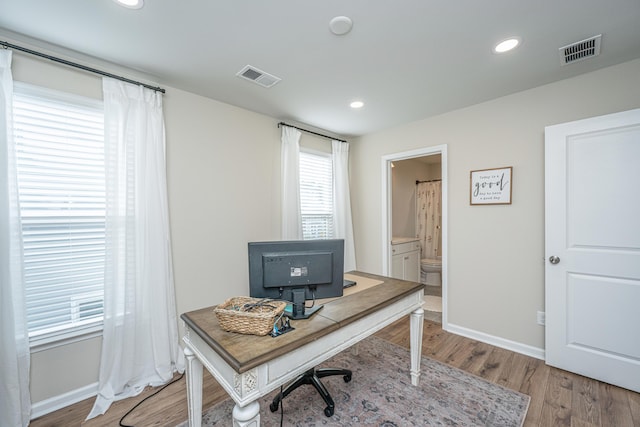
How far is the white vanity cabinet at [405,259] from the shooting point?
3.87 meters

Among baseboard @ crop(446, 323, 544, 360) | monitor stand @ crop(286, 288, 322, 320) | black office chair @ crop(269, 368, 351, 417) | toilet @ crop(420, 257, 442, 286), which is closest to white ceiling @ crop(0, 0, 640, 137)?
monitor stand @ crop(286, 288, 322, 320)

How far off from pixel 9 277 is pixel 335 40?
252cm

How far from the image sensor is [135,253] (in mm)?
2043

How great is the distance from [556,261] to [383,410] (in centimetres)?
191

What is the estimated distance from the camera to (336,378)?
216 cm

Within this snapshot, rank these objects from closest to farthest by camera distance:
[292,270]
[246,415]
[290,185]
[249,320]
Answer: [246,415]
[249,320]
[292,270]
[290,185]

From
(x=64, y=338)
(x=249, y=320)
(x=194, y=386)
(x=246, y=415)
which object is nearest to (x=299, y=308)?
(x=249, y=320)

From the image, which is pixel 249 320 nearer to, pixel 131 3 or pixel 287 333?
pixel 287 333

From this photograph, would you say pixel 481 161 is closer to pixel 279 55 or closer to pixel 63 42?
pixel 279 55

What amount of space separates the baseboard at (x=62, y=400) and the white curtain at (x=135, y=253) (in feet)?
0.41

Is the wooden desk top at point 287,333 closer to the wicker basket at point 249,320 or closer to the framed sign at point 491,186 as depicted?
the wicker basket at point 249,320

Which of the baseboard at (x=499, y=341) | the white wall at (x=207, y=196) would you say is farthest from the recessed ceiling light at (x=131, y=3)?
the baseboard at (x=499, y=341)

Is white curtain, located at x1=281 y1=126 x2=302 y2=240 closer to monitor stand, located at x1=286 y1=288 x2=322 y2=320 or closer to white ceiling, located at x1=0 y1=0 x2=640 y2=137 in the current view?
white ceiling, located at x1=0 y1=0 x2=640 y2=137

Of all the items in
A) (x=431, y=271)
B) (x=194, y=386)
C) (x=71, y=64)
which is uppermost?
(x=71, y=64)
